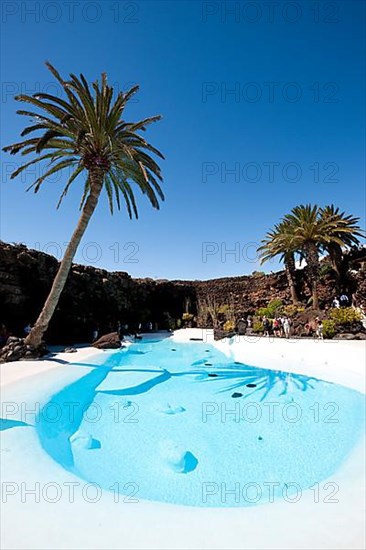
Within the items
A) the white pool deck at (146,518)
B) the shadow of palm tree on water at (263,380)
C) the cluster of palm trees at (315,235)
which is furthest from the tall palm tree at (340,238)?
the white pool deck at (146,518)

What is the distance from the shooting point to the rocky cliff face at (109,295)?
13695mm

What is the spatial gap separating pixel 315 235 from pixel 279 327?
635 centimetres

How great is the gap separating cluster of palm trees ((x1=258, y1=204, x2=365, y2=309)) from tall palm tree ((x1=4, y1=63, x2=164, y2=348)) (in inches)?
418

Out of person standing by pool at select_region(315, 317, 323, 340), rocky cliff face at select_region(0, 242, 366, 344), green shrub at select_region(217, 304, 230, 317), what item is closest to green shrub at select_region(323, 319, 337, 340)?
person standing by pool at select_region(315, 317, 323, 340)

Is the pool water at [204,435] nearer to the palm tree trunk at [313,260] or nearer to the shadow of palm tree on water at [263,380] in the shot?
the shadow of palm tree on water at [263,380]

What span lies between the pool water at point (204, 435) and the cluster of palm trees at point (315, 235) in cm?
1094

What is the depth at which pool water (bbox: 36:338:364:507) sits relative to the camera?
3.57 meters

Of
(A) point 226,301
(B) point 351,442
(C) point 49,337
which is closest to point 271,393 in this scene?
(B) point 351,442

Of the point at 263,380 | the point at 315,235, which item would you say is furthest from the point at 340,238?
the point at 263,380

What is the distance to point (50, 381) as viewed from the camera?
732cm

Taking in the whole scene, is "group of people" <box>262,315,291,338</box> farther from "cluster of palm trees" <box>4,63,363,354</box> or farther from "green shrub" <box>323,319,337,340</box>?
"cluster of palm trees" <box>4,63,363,354</box>

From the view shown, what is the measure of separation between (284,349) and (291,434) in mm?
6313

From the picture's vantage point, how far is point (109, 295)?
1972 cm

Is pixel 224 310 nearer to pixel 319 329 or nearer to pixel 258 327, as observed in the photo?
pixel 258 327
